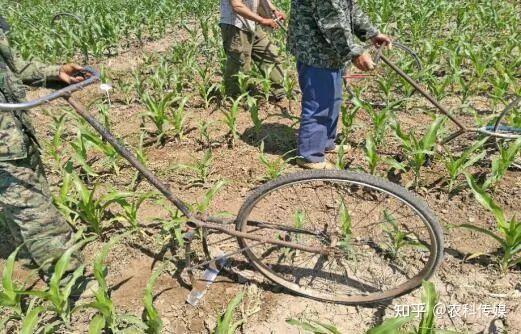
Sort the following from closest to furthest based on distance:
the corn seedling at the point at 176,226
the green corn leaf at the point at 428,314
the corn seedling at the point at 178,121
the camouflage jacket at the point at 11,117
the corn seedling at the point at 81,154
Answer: the green corn leaf at the point at 428,314 → the camouflage jacket at the point at 11,117 → the corn seedling at the point at 176,226 → the corn seedling at the point at 81,154 → the corn seedling at the point at 178,121

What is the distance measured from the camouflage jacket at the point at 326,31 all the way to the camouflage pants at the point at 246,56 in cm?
119

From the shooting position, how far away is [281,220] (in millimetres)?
3203

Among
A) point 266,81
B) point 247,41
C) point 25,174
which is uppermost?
point 247,41

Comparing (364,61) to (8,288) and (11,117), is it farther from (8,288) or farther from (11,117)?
(8,288)

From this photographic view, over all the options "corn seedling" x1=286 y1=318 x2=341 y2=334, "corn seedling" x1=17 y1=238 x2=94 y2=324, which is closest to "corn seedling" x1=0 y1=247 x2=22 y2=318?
"corn seedling" x1=17 y1=238 x2=94 y2=324

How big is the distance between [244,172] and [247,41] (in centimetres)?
155

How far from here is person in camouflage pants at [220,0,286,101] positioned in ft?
12.8

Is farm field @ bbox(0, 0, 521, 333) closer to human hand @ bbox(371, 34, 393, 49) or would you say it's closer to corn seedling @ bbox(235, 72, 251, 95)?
corn seedling @ bbox(235, 72, 251, 95)

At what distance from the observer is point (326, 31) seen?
2.88m

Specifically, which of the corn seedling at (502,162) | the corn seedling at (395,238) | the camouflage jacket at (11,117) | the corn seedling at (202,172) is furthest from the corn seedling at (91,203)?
the corn seedling at (502,162)

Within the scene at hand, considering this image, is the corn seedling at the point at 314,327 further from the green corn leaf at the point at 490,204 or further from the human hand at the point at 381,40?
the human hand at the point at 381,40

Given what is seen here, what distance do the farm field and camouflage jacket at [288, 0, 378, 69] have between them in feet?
2.42

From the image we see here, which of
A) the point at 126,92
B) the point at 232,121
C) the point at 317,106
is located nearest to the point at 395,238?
the point at 317,106

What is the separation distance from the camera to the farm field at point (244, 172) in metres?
2.49
